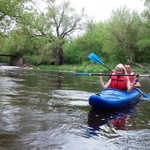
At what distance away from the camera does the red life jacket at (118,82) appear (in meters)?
6.70

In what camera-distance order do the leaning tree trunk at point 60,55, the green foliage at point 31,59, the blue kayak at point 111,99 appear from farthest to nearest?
the green foliage at point 31,59 < the leaning tree trunk at point 60,55 < the blue kayak at point 111,99

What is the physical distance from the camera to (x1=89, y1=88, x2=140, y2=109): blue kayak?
5.54 m

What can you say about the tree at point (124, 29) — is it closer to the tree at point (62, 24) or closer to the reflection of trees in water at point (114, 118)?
the tree at point (62, 24)

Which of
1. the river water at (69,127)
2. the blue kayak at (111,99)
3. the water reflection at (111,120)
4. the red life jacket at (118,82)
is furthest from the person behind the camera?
the red life jacket at (118,82)

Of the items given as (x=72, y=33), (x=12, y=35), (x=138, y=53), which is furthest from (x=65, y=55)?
(x=12, y=35)

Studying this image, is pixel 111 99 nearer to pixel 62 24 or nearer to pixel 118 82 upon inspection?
pixel 118 82

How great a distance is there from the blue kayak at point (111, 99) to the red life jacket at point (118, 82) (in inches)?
10.3

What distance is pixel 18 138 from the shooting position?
3.63 m

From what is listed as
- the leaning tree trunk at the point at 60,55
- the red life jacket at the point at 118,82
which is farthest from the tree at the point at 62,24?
the red life jacket at the point at 118,82

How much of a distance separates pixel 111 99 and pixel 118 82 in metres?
1.06

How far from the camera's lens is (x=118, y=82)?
6734 mm

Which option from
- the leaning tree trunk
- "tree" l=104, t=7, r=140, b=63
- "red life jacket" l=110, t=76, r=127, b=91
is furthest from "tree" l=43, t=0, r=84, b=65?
"red life jacket" l=110, t=76, r=127, b=91

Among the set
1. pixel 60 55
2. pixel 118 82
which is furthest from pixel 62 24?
pixel 118 82

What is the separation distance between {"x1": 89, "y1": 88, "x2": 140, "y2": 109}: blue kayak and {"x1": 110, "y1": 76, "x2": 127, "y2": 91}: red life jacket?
261 millimetres
